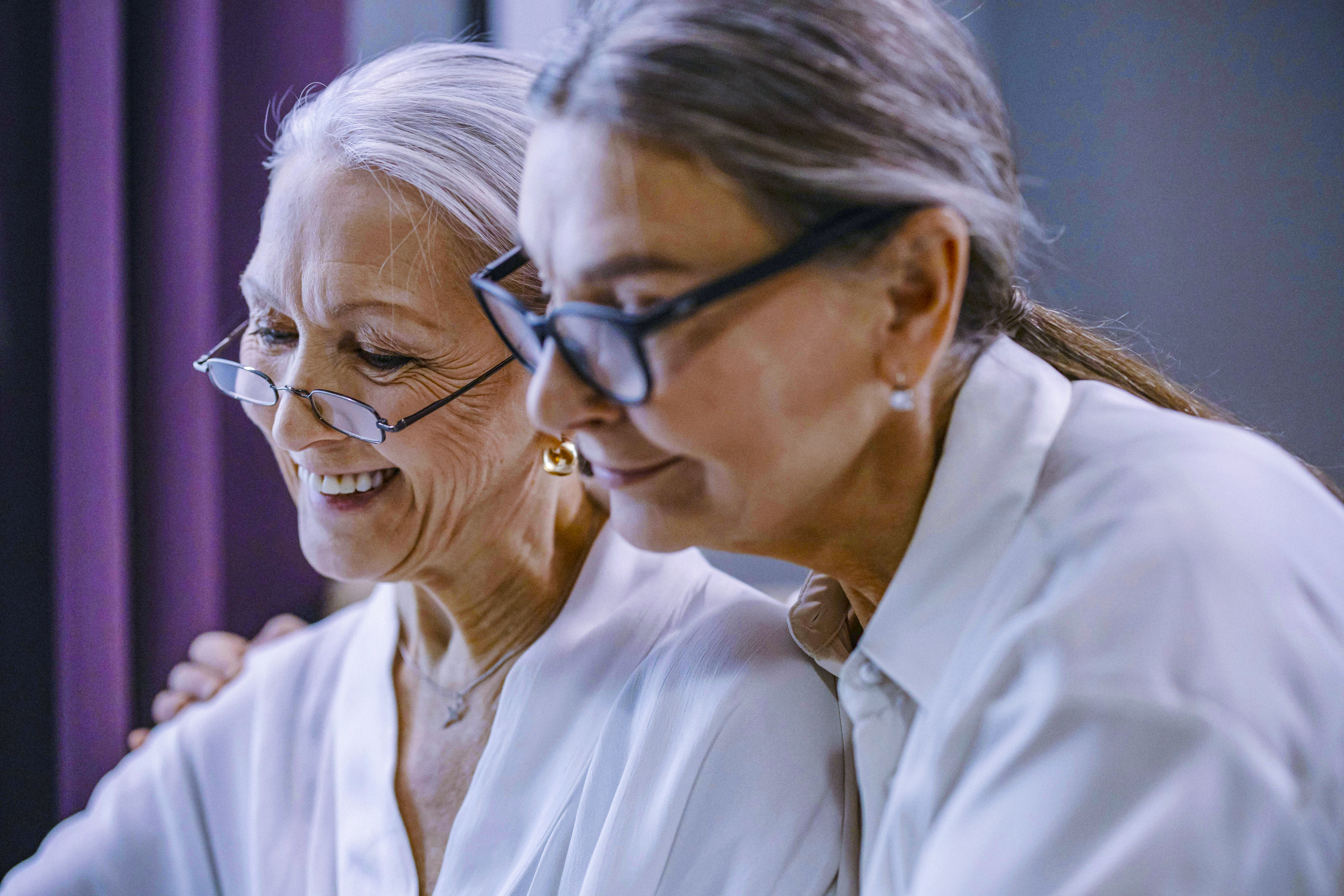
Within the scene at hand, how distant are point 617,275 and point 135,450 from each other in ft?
4.41

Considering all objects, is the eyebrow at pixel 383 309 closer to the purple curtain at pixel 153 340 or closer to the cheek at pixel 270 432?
the cheek at pixel 270 432

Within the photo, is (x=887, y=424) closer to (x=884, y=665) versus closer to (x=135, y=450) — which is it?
(x=884, y=665)

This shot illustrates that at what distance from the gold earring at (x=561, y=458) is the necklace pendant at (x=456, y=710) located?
1.00 feet

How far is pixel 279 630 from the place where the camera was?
170 centimetres

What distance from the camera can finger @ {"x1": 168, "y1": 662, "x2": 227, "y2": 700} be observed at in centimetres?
151

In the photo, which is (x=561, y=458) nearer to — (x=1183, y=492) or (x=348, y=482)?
(x=348, y=482)

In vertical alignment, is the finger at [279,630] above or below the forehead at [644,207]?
below

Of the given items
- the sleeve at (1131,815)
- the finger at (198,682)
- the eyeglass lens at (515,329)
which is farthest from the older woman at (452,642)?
the sleeve at (1131,815)

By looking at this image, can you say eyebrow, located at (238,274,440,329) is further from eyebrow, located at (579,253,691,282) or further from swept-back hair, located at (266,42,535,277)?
eyebrow, located at (579,253,691,282)

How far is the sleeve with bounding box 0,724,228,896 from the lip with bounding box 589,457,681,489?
813mm

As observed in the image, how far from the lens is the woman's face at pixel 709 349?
2.29ft

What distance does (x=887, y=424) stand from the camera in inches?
32.2

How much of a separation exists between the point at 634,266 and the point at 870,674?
41 cm

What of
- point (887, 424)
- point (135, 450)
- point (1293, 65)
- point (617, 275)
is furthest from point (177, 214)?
point (1293, 65)
